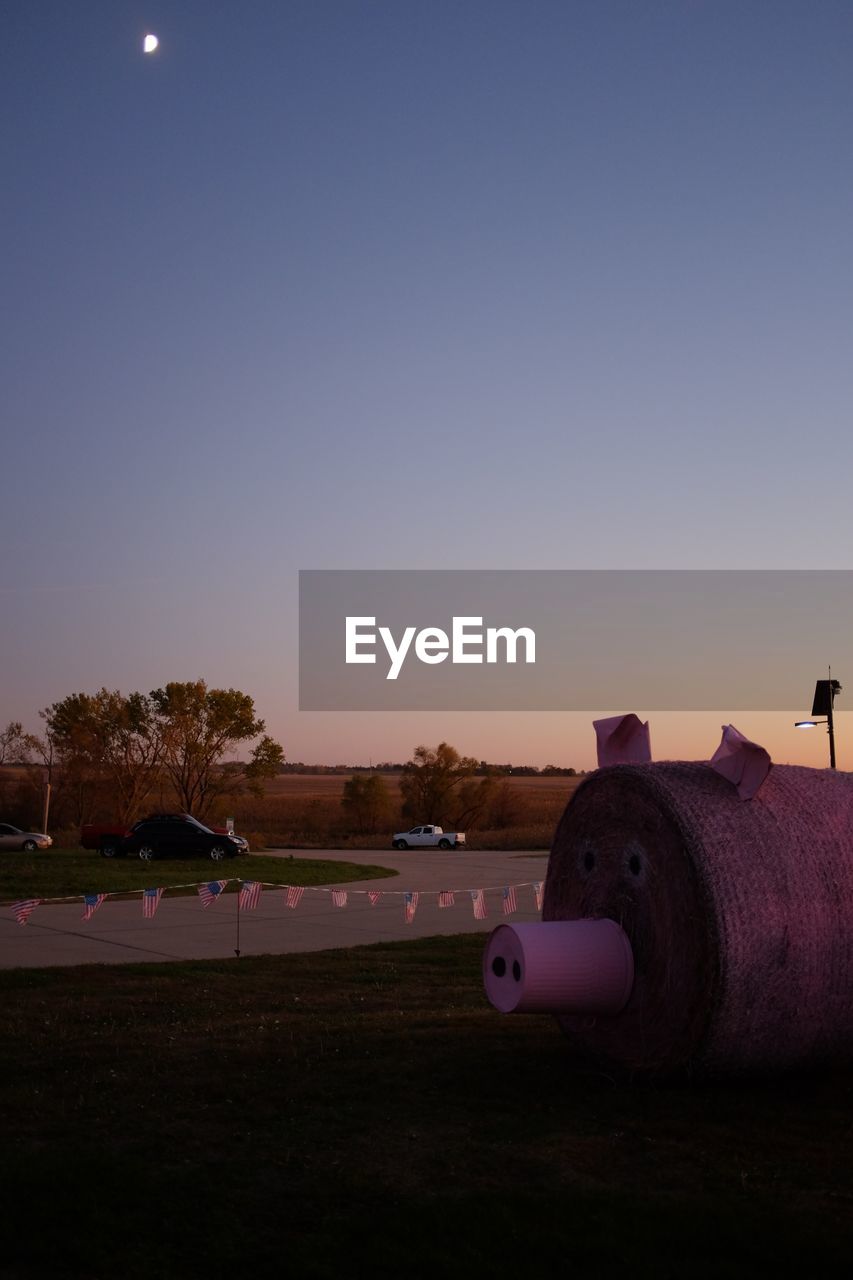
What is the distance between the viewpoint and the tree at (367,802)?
63344mm

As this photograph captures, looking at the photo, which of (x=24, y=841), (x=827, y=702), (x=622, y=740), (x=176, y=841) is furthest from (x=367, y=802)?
(x=622, y=740)

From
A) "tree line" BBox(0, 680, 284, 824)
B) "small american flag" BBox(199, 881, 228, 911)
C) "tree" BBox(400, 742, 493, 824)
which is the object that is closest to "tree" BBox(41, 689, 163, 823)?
"tree line" BBox(0, 680, 284, 824)

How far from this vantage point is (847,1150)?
6176mm

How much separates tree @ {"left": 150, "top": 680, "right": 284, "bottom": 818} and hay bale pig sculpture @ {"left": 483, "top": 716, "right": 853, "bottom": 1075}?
130 ft

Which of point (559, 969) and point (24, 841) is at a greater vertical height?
point (559, 969)

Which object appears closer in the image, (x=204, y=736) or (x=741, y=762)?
(x=741, y=762)

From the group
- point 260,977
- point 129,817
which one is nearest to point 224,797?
point 129,817

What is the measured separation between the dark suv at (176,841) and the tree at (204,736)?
45.8 ft

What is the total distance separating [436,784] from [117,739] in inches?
760

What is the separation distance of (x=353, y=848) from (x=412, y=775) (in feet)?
53.1

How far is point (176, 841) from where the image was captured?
105ft

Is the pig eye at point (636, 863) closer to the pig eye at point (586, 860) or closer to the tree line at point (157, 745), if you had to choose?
the pig eye at point (586, 860)

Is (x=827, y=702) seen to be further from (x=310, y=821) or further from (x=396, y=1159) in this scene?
(x=310, y=821)

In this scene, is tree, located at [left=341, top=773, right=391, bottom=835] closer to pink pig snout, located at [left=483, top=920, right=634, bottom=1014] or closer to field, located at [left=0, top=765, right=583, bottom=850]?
field, located at [left=0, top=765, right=583, bottom=850]
